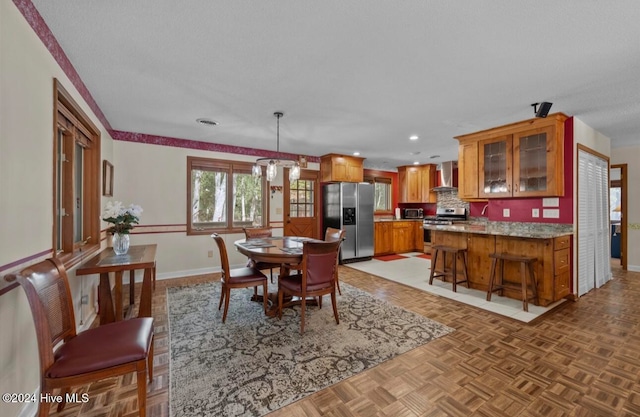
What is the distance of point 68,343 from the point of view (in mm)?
1537

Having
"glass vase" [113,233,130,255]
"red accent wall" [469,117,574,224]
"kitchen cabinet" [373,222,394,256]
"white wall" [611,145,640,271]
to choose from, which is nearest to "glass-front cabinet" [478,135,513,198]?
"red accent wall" [469,117,574,224]

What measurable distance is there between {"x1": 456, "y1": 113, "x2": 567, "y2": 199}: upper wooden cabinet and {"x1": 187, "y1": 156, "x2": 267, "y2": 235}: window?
12.7 feet

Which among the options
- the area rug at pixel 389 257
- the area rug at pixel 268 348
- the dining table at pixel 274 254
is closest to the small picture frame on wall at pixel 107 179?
the area rug at pixel 268 348

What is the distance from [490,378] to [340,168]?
4716mm

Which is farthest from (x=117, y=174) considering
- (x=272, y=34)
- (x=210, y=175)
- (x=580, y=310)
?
(x=580, y=310)

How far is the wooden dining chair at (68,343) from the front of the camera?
130cm

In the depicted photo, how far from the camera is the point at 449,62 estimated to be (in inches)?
89.8

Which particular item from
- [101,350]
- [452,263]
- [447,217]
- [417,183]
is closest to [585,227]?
[452,263]

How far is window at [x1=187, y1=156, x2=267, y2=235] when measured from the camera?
507 centimetres

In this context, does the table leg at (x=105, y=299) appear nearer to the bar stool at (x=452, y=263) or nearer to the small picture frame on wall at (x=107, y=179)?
the small picture frame on wall at (x=107, y=179)

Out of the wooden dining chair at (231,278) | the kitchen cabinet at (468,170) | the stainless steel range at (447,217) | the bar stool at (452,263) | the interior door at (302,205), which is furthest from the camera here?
the stainless steel range at (447,217)

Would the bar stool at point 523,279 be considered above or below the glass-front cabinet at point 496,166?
below

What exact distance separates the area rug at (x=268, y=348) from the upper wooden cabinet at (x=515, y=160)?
8.06ft

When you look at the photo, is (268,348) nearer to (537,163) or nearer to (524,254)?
(524,254)
